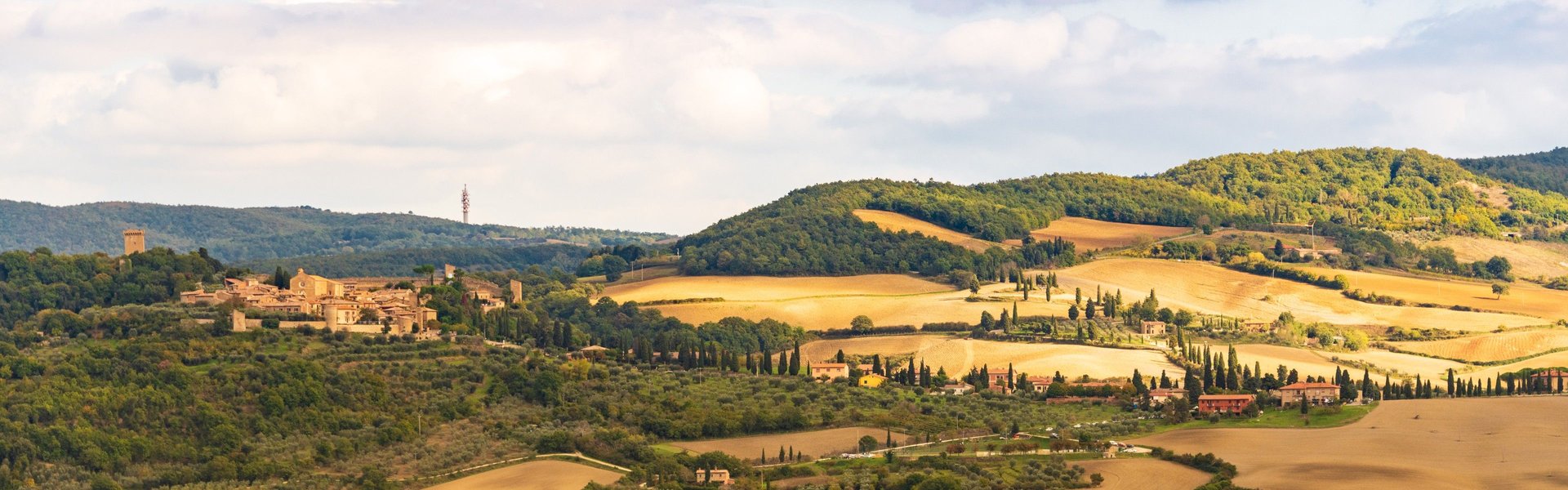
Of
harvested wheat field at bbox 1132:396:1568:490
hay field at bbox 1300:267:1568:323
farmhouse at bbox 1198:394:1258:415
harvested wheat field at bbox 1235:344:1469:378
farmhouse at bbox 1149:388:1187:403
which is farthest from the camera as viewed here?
hay field at bbox 1300:267:1568:323

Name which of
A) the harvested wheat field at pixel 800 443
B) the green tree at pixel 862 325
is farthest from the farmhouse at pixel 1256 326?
the harvested wheat field at pixel 800 443

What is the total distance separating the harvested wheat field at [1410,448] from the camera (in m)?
82.2

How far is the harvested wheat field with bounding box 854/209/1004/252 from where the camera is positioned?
17312cm

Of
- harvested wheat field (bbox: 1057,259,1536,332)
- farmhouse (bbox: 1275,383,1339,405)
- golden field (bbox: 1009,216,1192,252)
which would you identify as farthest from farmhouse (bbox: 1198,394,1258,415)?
golden field (bbox: 1009,216,1192,252)

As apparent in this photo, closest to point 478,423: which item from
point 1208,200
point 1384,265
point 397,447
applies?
point 397,447

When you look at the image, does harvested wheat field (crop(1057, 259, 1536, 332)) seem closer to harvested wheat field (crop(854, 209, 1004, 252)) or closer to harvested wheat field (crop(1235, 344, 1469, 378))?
harvested wheat field (crop(854, 209, 1004, 252))

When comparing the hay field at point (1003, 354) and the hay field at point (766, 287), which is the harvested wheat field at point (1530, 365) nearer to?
the hay field at point (1003, 354)

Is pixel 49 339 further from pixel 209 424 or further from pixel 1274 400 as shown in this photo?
pixel 1274 400

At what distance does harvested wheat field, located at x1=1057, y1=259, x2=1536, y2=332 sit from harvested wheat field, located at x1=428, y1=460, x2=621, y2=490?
66.6 meters

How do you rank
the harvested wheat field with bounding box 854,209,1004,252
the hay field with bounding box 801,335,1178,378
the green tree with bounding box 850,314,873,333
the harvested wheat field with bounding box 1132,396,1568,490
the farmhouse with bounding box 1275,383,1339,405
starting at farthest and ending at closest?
the harvested wheat field with bounding box 854,209,1004,252 → the green tree with bounding box 850,314,873,333 → the hay field with bounding box 801,335,1178,378 → the farmhouse with bounding box 1275,383,1339,405 → the harvested wheat field with bounding box 1132,396,1568,490

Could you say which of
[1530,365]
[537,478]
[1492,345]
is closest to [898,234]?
[1492,345]

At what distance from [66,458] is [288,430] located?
839 cm

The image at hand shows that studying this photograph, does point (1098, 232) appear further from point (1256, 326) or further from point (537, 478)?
point (537, 478)

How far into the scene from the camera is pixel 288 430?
9131cm
